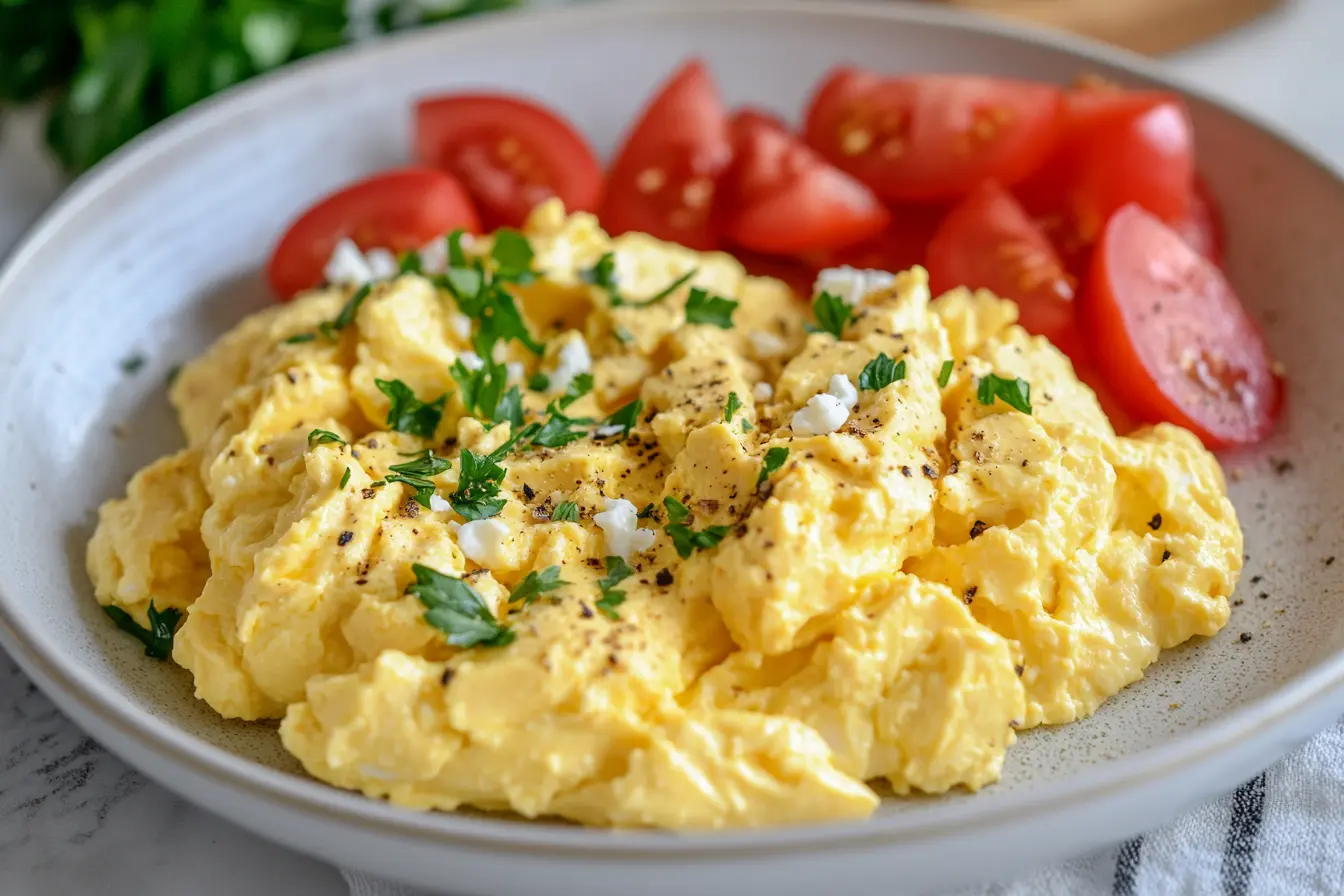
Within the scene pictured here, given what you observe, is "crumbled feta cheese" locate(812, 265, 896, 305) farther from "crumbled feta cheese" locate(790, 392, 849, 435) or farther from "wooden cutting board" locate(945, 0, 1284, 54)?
"wooden cutting board" locate(945, 0, 1284, 54)

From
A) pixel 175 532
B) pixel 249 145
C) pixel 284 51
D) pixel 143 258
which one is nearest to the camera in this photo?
pixel 175 532

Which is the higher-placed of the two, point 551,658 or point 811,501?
point 811,501

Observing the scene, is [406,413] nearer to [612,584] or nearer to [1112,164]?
[612,584]

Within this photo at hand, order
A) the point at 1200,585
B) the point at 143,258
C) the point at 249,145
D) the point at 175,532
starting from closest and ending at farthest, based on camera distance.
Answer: the point at 1200,585 → the point at 175,532 → the point at 143,258 → the point at 249,145

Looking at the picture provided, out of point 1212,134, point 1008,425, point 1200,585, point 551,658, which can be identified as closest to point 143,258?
point 551,658

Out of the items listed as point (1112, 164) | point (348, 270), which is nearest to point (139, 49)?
point (348, 270)

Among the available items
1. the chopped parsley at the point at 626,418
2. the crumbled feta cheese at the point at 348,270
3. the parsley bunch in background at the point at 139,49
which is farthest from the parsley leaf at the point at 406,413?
the parsley bunch in background at the point at 139,49

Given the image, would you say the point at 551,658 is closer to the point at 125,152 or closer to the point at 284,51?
the point at 125,152
